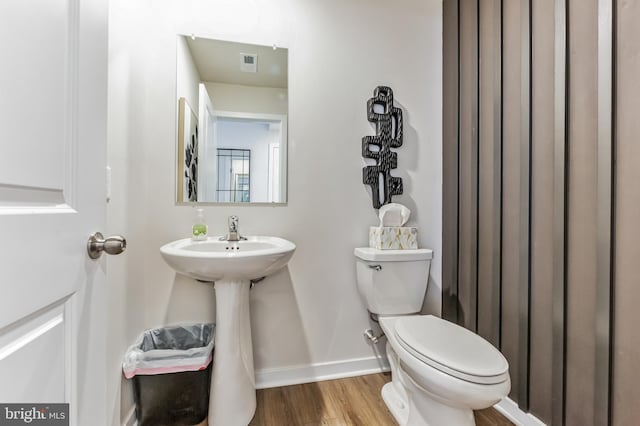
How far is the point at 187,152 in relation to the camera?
1456 mm

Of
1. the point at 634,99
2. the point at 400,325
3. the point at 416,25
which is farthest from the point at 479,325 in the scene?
the point at 416,25

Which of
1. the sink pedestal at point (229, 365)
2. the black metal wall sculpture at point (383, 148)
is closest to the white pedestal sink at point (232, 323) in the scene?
the sink pedestal at point (229, 365)

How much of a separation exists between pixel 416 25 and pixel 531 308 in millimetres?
1705

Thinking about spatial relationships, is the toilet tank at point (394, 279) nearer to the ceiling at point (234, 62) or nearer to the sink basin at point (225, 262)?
the sink basin at point (225, 262)

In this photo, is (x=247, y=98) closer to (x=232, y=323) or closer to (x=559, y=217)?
(x=232, y=323)

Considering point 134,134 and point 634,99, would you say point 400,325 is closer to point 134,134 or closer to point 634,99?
point 634,99

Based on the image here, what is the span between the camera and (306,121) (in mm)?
1586

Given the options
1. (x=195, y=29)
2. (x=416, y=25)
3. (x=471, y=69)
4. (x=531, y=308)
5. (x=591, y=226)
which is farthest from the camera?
(x=416, y=25)

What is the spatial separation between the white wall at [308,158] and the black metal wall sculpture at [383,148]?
0.18 ft

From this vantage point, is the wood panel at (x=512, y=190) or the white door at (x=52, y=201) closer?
the white door at (x=52, y=201)

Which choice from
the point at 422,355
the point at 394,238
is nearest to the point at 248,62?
the point at 394,238

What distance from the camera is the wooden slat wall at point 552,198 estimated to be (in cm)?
92

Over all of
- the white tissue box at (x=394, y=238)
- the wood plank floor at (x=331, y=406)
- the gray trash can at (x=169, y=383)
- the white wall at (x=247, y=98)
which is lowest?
the wood plank floor at (x=331, y=406)

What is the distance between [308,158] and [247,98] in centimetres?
47
